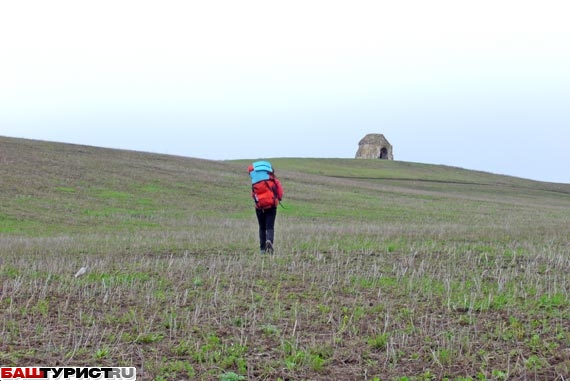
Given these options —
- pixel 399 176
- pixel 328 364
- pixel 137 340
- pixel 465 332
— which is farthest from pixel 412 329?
pixel 399 176

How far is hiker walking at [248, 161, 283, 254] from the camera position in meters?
14.0

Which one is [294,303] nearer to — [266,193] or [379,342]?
[379,342]

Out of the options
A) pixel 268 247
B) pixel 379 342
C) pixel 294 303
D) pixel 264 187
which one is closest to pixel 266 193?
pixel 264 187

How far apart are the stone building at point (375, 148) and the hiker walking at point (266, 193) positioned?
3476 inches

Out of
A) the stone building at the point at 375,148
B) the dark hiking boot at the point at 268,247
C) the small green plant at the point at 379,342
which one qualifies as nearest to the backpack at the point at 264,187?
the dark hiking boot at the point at 268,247

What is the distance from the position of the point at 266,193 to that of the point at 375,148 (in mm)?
89180

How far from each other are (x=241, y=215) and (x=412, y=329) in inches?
839

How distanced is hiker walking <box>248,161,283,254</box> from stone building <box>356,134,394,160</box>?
88.3 metres

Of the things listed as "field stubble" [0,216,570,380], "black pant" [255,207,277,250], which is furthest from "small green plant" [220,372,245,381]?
"black pant" [255,207,277,250]

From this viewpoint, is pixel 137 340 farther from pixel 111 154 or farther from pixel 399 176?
pixel 399 176

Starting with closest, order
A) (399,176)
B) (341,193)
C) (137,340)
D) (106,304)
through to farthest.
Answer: (137,340), (106,304), (341,193), (399,176)

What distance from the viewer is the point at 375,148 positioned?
334 feet

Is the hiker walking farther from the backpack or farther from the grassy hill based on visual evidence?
the grassy hill

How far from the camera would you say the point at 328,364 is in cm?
669
